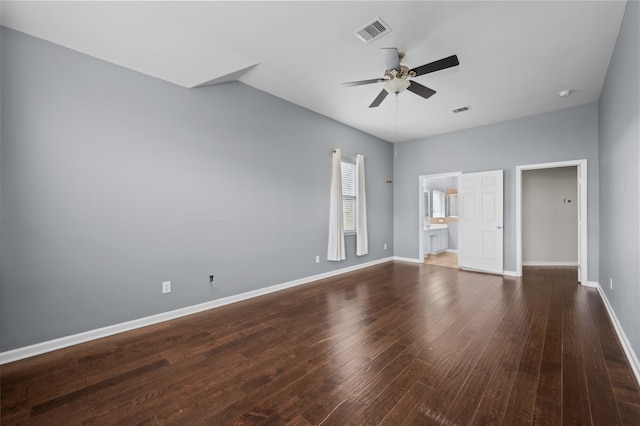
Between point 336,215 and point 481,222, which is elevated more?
point 336,215

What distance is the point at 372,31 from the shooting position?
263 cm

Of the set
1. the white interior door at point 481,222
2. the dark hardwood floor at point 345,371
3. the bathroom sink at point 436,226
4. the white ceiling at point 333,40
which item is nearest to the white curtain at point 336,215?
the white ceiling at point 333,40

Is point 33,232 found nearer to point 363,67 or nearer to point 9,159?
point 9,159

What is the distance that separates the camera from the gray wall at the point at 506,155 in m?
4.36

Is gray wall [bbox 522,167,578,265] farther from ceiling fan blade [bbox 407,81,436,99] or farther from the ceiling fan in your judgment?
the ceiling fan

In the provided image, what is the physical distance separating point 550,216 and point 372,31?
6337 millimetres

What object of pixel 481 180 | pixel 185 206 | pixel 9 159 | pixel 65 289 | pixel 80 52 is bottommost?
pixel 65 289

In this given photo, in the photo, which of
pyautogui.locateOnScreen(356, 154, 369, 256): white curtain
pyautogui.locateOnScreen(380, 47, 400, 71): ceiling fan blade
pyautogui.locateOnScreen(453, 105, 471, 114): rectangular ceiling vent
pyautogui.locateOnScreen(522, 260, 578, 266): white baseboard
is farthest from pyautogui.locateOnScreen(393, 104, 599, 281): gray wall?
pyautogui.locateOnScreen(380, 47, 400, 71): ceiling fan blade

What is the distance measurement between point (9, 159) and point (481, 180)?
6915 millimetres

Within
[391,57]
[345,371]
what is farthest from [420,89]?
[345,371]

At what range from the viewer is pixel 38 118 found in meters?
2.33

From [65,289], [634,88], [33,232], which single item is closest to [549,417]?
[634,88]

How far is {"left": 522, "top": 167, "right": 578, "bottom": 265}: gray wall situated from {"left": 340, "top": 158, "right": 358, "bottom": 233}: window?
4129 mm

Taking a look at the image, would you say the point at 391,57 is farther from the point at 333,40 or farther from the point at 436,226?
the point at 436,226
